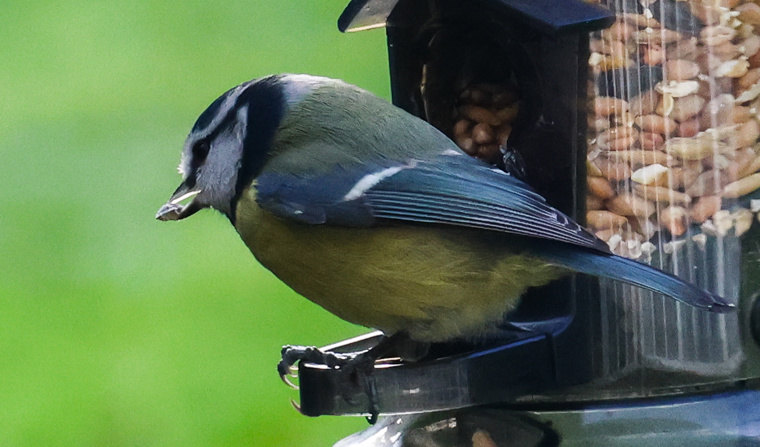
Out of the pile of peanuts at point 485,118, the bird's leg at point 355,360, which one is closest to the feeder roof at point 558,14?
the pile of peanuts at point 485,118

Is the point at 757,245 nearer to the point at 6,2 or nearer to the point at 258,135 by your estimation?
the point at 258,135

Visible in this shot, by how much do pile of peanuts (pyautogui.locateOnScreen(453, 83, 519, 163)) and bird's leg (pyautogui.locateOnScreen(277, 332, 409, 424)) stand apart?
37 cm

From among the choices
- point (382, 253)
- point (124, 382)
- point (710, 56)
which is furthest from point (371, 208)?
point (124, 382)

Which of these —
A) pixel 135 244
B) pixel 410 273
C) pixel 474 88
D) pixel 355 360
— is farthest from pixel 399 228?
pixel 135 244

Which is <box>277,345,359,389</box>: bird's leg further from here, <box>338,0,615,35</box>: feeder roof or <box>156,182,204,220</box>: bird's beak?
<box>338,0,615,35</box>: feeder roof

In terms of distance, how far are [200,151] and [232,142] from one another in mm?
75

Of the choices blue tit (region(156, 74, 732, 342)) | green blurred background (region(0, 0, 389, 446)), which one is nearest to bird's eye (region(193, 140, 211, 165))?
blue tit (region(156, 74, 732, 342))

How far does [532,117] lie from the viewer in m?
2.11

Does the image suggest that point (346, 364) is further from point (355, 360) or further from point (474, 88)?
point (474, 88)

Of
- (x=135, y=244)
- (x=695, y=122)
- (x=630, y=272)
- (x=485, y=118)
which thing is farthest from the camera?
(x=135, y=244)

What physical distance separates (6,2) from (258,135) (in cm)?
229

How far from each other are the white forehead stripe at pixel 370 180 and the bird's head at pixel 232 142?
0.72 ft

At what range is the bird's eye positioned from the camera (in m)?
2.32

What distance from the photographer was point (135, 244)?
144 inches
